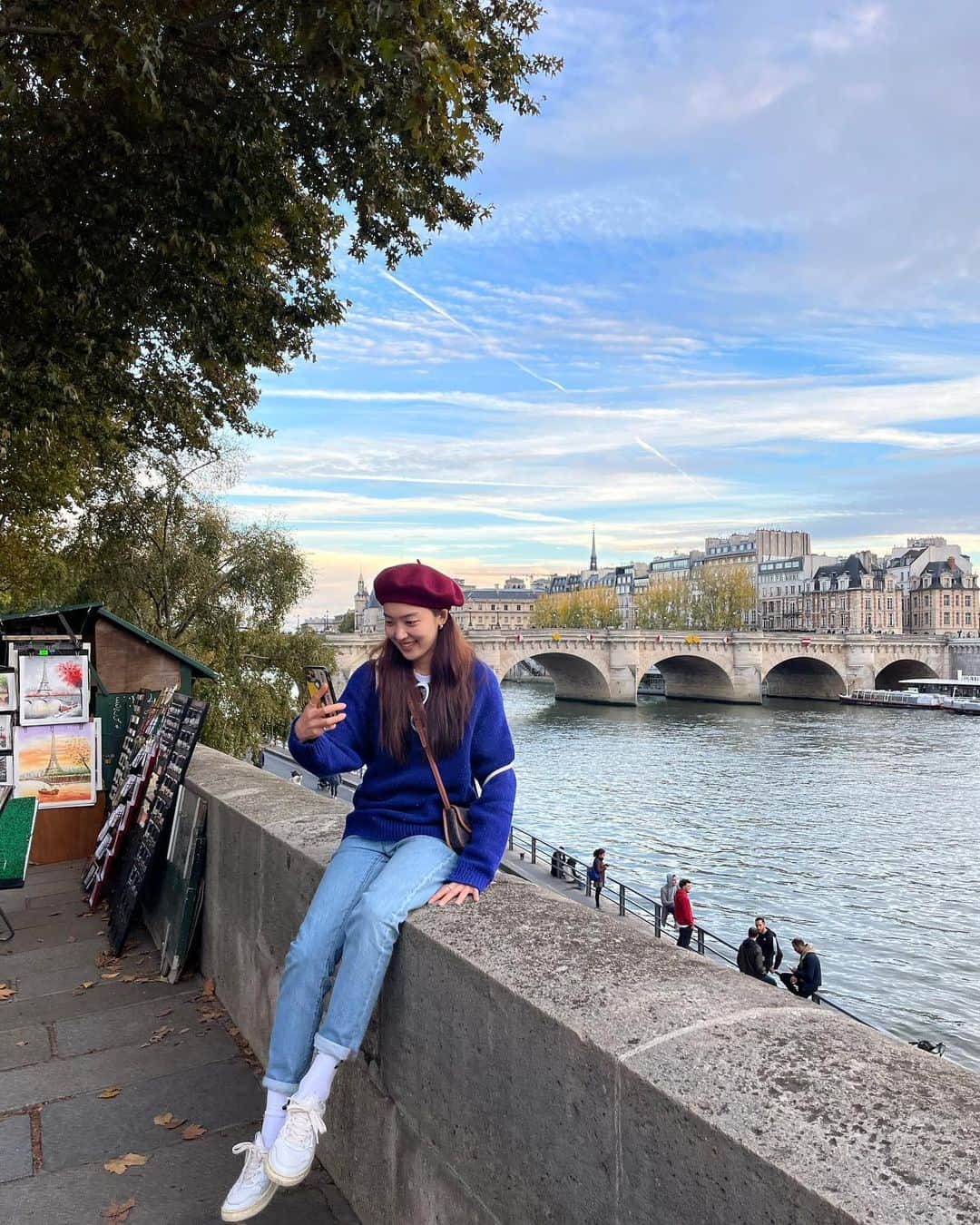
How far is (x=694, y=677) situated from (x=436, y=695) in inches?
2990

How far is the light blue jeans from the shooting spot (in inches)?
93.5

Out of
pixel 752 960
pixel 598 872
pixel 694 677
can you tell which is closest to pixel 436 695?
pixel 752 960

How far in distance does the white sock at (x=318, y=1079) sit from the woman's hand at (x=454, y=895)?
1.43 feet

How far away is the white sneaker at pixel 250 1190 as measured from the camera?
2.29 m

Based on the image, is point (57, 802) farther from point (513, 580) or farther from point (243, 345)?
point (513, 580)

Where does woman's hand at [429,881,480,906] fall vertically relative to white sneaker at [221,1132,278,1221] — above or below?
above

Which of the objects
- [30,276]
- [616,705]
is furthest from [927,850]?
[616,705]

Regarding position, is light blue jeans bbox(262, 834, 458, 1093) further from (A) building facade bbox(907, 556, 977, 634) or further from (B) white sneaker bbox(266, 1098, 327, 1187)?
(A) building facade bbox(907, 556, 977, 634)

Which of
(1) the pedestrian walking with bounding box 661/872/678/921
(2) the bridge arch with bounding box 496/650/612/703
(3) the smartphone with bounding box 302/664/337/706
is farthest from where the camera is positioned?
(2) the bridge arch with bounding box 496/650/612/703

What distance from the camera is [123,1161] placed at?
285 centimetres

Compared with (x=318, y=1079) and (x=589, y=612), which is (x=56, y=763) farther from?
(x=589, y=612)

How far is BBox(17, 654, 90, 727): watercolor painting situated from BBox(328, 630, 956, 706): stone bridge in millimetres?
54026

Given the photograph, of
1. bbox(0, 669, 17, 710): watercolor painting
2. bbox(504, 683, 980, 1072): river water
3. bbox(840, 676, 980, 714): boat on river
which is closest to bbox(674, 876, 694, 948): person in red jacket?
bbox(504, 683, 980, 1072): river water

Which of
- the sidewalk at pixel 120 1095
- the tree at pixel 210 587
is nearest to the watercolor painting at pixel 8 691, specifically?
the sidewalk at pixel 120 1095
